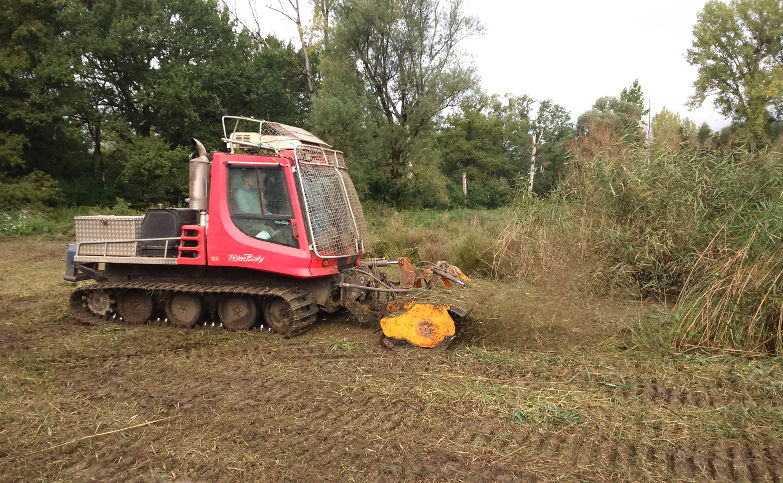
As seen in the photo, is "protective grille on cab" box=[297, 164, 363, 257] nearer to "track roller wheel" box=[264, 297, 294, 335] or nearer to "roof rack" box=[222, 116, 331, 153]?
"roof rack" box=[222, 116, 331, 153]

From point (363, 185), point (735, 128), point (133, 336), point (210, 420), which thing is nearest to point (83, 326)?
point (133, 336)

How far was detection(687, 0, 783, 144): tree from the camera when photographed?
30.5 meters

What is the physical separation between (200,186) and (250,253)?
1.06m

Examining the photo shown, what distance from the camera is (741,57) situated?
32.1m

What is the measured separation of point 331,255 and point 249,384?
2.03 meters

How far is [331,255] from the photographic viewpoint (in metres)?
6.17

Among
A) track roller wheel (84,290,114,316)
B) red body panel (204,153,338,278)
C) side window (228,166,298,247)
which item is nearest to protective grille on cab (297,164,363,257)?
red body panel (204,153,338,278)

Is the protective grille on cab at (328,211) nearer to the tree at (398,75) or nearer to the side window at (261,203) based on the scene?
the side window at (261,203)

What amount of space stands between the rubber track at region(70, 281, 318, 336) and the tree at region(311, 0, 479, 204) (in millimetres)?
16303

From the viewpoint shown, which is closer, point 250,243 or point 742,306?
point 742,306

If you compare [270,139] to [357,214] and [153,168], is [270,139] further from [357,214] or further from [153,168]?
[153,168]

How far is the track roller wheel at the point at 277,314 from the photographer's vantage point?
244 inches

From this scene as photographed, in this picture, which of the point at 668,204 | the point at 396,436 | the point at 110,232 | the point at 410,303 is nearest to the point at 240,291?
the point at 410,303

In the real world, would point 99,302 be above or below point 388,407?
above
